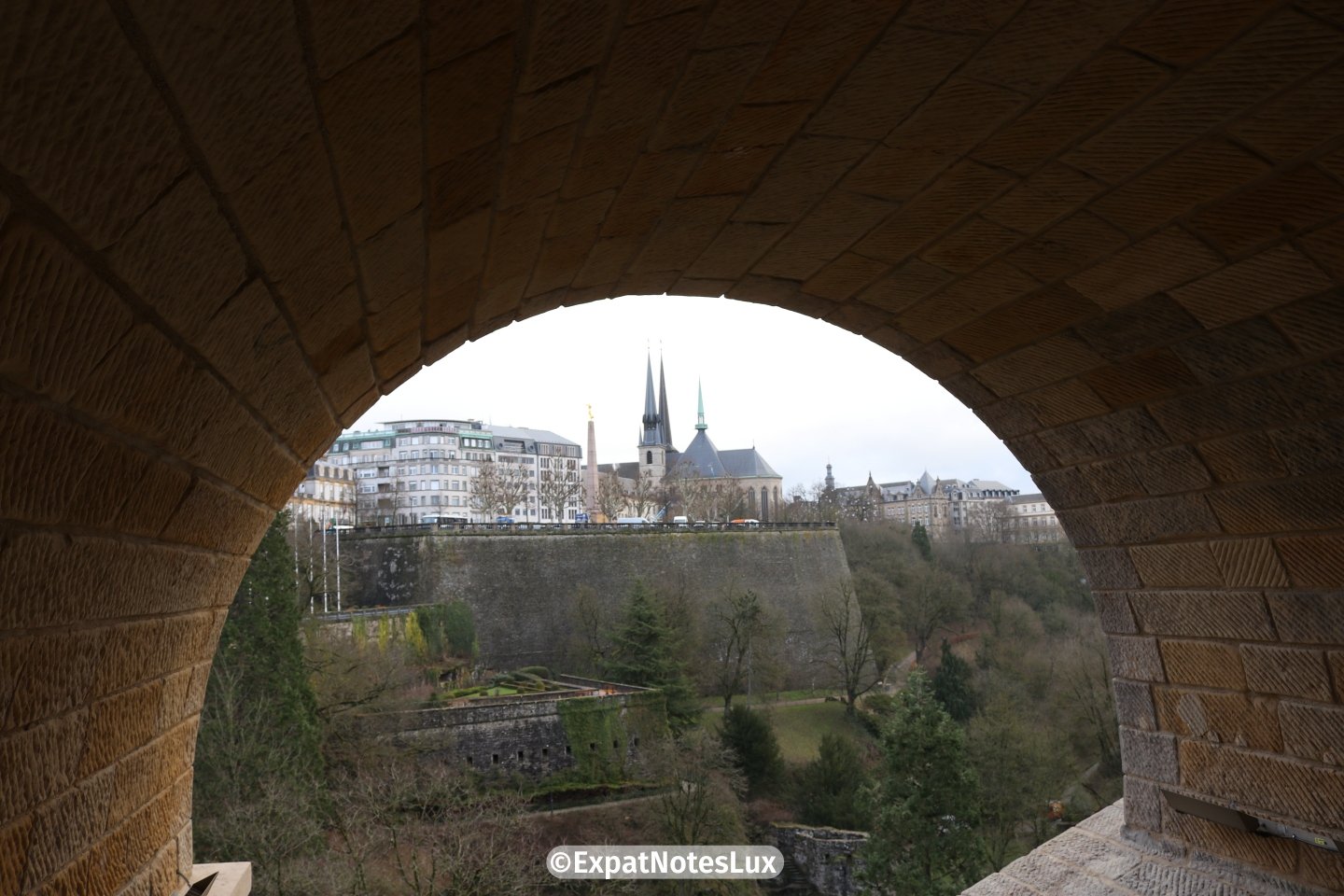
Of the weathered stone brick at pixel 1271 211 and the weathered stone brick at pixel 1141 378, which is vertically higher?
the weathered stone brick at pixel 1271 211

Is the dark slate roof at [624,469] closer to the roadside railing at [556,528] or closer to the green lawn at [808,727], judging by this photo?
the roadside railing at [556,528]

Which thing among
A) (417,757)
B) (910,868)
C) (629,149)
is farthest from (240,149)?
(417,757)

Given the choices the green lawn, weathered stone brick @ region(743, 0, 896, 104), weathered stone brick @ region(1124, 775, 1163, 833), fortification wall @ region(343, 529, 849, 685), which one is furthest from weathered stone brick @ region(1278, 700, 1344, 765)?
fortification wall @ region(343, 529, 849, 685)

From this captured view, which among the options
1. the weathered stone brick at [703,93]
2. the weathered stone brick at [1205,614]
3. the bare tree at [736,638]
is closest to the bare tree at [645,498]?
the bare tree at [736,638]

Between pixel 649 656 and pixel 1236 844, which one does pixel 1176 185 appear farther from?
pixel 649 656

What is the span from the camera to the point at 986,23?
148 centimetres

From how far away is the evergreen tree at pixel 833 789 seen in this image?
71.3ft

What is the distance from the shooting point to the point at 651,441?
6769cm

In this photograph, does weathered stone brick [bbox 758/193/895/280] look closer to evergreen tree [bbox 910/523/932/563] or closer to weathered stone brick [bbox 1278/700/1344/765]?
weathered stone brick [bbox 1278/700/1344/765]

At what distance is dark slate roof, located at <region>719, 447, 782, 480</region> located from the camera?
63.8 m

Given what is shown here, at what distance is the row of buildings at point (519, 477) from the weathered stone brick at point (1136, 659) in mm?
43513

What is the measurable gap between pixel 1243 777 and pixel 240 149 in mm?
2981

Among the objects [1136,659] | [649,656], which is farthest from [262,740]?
[1136,659]

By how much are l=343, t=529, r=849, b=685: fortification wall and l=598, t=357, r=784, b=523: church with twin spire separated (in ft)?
64.9
